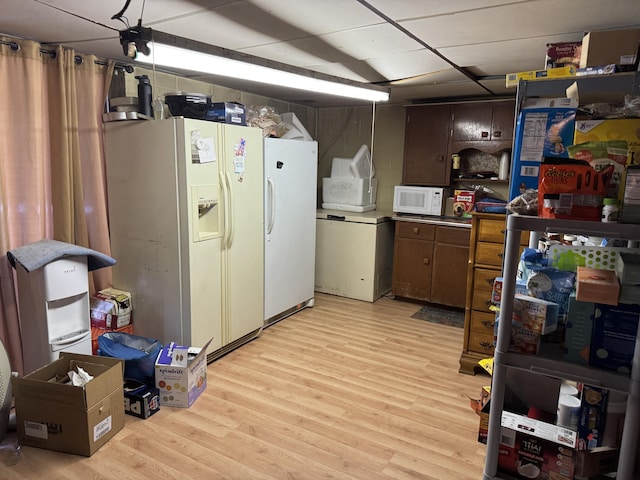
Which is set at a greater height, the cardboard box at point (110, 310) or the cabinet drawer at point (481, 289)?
the cabinet drawer at point (481, 289)

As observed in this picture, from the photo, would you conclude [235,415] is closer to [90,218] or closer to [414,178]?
[90,218]

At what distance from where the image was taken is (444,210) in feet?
15.2

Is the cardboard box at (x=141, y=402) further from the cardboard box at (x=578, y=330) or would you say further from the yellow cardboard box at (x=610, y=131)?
the yellow cardboard box at (x=610, y=131)

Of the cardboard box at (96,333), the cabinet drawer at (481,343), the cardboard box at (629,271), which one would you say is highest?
the cardboard box at (629,271)

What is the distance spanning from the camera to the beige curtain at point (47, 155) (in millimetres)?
2502

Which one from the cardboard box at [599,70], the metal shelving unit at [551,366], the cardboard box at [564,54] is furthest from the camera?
the cardboard box at [564,54]

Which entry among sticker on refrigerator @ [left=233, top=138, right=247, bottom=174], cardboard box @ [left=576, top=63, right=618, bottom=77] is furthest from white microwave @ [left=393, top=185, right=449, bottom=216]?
cardboard box @ [left=576, top=63, right=618, bottom=77]

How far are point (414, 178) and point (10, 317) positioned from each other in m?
3.73

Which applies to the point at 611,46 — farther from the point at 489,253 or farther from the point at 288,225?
the point at 288,225

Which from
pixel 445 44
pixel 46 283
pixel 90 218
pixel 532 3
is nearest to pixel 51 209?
pixel 90 218

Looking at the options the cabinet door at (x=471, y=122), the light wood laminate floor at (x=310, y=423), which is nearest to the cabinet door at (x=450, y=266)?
the light wood laminate floor at (x=310, y=423)

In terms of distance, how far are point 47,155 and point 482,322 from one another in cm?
313

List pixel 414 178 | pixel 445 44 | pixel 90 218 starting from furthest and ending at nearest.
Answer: pixel 414 178 → pixel 90 218 → pixel 445 44

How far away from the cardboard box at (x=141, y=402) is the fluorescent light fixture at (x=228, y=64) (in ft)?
5.81
